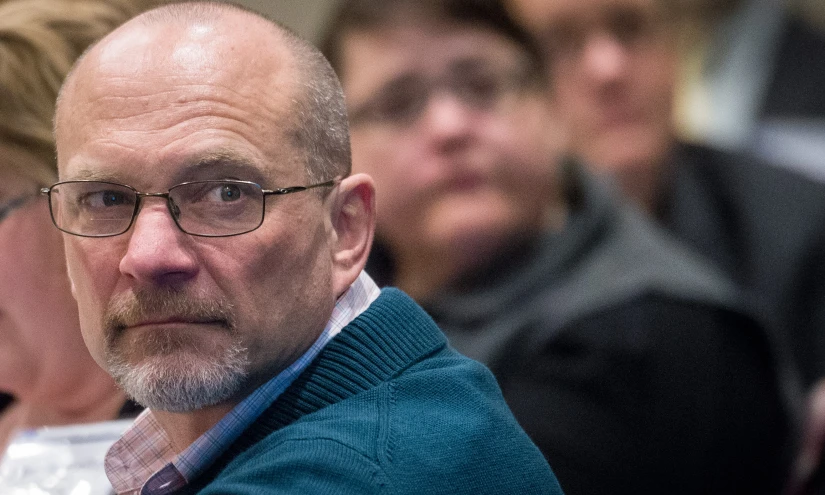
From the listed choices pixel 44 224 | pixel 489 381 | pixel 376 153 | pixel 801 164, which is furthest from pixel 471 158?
pixel 801 164

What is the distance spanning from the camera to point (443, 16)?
7.86 ft

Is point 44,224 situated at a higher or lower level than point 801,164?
higher

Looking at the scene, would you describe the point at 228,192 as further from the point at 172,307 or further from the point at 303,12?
the point at 303,12

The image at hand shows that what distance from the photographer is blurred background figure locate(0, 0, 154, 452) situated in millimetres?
1603

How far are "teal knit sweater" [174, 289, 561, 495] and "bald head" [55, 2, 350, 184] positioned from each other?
0.18 meters

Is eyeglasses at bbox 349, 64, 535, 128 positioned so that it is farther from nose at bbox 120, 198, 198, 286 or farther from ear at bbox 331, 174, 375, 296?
nose at bbox 120, 198, 198, 286

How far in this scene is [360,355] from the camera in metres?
1.21

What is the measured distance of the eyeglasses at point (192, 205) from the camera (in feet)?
3.83

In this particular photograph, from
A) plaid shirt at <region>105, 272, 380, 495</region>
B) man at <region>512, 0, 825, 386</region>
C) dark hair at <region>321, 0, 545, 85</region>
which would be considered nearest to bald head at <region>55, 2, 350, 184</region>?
plaid shirt at <region>105, 272, 380, 495</region>

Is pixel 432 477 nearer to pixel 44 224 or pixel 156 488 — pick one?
pixel 156 488

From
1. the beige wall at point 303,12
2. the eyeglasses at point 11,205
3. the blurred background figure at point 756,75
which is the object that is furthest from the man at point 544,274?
the blurred background figure at point 756,75

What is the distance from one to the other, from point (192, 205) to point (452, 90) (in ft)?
3.98

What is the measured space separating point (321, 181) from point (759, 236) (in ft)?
6.65

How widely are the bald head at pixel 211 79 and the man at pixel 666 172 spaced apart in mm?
1768
